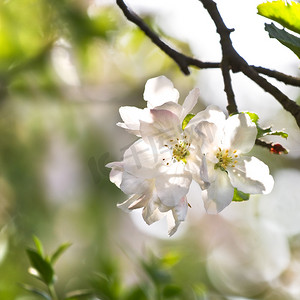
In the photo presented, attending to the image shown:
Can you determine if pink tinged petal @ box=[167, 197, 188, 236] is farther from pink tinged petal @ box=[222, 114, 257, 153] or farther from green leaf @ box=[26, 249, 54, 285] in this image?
green leaf @ box=[26, 249, 54, 285]

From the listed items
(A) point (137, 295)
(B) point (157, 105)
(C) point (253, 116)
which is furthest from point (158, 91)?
(A) point (137, 295)

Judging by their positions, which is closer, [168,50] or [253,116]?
[253,116]

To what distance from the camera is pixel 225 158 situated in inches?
24.8

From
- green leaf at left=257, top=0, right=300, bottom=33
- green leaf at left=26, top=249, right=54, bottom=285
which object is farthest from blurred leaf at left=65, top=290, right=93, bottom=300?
green leaf at left=257, top=0, right=300, bottom=33

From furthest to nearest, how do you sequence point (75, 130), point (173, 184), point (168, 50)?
1. point (75, 130)
2. point (168, 50)
3. point (173, 184)

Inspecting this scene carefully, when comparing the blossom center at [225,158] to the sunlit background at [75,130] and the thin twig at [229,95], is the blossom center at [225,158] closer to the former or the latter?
the thin twig at [229,95]

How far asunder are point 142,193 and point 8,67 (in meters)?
1.19

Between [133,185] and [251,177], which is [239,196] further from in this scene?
[133,185]

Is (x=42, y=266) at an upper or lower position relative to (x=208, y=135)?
lower

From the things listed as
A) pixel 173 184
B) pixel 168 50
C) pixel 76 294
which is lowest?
pixel 76 294

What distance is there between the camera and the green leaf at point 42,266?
789 millimetres

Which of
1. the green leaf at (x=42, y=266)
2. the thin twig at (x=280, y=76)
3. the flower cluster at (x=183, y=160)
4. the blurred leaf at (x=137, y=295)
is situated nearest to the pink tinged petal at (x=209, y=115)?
the flower cluster at (x=183, y=160)

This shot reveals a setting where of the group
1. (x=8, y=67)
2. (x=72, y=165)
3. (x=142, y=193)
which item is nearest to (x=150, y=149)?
(x=142, y=193)

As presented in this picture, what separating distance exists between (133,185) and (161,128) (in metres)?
0.07
